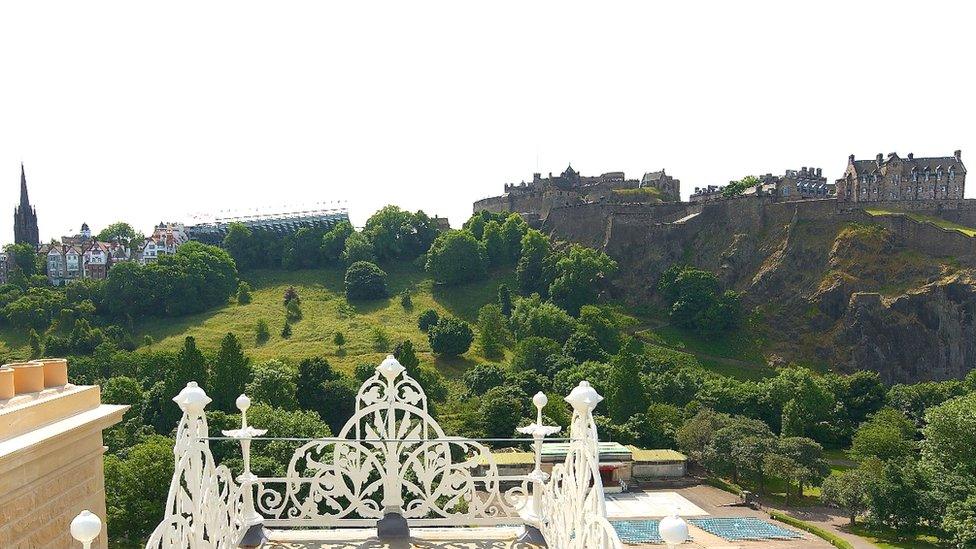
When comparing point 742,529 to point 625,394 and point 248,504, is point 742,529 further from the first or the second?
point 248,504

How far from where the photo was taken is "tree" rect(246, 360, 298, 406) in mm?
30703

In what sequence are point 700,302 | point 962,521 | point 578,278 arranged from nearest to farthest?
1. point 962,521
2. point 700,302
3. point 578,278

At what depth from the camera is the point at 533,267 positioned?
5556 cm

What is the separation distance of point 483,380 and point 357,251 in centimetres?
2466

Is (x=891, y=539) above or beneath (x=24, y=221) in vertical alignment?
beneath

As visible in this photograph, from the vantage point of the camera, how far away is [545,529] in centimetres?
574

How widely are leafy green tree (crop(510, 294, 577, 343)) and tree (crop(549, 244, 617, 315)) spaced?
304cm

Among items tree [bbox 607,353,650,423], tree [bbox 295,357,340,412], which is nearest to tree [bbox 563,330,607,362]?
tree [bbox 607,353,650,423]

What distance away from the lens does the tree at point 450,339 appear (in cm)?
4416

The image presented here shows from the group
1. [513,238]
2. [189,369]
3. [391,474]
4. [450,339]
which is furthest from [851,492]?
[513,238]

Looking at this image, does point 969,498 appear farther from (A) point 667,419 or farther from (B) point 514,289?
(B) point 514,289

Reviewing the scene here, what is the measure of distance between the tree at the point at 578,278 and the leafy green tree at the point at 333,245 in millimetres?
20313

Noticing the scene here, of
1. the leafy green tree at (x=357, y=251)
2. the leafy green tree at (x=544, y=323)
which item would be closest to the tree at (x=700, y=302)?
the leafy green tree at (x=544, y=323)

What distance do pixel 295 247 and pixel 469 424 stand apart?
35.5 meters
